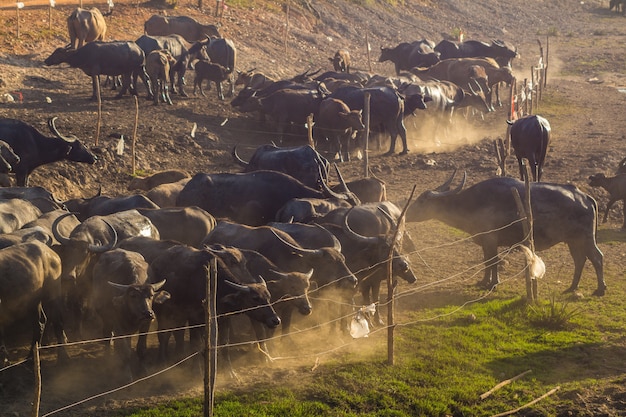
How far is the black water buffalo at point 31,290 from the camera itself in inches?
416

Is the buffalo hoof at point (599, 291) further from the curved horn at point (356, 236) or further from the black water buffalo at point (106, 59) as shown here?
the black water buffalo at point (106, 59)

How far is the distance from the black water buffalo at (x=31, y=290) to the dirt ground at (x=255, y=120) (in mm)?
616

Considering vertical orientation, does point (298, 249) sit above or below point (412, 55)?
above

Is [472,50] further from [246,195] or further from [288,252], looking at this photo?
[288,252]

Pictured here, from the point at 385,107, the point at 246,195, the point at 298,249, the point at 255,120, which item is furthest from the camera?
the point at 255,120

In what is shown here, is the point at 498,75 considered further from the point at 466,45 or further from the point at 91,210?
the point at 91,210

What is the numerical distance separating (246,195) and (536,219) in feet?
17.6

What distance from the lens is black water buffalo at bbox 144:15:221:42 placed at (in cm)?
3703

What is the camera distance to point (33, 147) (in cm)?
1875

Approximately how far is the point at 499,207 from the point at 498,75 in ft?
72.8

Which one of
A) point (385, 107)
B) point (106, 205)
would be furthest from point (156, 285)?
point (385, 107)

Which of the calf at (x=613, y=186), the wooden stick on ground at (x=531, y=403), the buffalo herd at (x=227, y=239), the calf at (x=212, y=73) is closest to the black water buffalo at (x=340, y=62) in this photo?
the calf at (x=212, y=73)

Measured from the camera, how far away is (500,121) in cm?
3244

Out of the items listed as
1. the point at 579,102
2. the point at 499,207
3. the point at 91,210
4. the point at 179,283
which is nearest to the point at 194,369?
the point at 179,283
